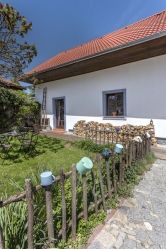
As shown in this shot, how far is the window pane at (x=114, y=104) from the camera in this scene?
8462mm

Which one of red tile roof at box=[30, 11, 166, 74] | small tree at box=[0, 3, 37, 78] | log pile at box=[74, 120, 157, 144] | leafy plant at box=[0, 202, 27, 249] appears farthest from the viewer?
log pile at box=[74, 120, 157, 144]

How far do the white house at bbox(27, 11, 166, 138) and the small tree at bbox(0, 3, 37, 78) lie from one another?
132 centimetres

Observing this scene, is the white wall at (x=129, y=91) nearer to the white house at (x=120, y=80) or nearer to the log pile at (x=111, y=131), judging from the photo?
the white house at (x=120, y=80)

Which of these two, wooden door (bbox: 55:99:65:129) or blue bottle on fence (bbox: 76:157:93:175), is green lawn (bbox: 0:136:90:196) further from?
wooden door (bbox: 55:99:65:129)

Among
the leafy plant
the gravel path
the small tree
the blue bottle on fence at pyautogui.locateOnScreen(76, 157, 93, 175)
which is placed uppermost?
the small tree

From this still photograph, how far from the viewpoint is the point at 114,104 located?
873 centimetres

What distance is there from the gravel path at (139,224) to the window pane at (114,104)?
532 centimetres

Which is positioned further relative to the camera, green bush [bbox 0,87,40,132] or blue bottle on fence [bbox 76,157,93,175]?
green bush [bbox 0,87,40,132]

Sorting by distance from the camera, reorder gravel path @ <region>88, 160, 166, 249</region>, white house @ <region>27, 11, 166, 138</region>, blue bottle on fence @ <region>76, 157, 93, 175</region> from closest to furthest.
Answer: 1. gravel path @ <region>88, 160, 166, 249</region>
2. blue bottle on fence @ <region>76, 157, 93, 175</region>
3. white house @ <region>27, 11, 166, 138</region>

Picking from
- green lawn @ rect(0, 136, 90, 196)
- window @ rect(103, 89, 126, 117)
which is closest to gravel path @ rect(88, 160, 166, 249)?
green lawn @ rect(0, 136, 90, 196)

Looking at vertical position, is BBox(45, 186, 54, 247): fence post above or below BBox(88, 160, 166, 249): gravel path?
above

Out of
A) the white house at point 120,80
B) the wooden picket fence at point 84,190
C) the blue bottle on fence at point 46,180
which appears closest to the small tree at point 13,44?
the white house at point 120,80

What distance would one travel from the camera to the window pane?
27.8ft

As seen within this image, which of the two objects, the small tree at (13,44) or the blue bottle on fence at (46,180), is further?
the small tree at (13,44)
